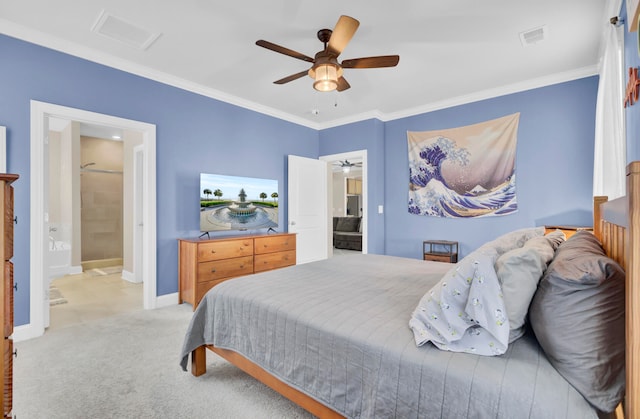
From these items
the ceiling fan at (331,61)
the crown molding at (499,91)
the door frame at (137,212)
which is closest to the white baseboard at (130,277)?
the door frame at (137,212)

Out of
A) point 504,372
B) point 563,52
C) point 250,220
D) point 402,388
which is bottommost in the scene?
point 402,388

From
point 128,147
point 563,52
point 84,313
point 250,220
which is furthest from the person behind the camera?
point 128,147

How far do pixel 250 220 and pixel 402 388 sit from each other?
3.44 metres

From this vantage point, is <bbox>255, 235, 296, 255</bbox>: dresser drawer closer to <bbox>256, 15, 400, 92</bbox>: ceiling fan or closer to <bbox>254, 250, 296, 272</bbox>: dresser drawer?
<bbox>254, 250, 296, 272</bbox>: dresser drawer

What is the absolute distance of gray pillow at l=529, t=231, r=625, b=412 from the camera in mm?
882

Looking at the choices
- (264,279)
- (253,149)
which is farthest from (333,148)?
(264,279)

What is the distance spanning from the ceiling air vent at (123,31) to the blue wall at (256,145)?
1.73 feet

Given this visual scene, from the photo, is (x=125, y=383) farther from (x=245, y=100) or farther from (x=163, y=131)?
(x=245, y=100)

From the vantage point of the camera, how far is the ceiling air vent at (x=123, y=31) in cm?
256

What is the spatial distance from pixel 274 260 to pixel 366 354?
3137 mm

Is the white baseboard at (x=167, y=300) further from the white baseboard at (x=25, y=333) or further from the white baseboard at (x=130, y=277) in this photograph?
the white baseboard at (x=130, y=277)

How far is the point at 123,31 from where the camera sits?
2.71 m

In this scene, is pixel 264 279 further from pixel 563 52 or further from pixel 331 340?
pixel 563 52

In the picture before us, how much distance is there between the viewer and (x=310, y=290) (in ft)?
6.10
